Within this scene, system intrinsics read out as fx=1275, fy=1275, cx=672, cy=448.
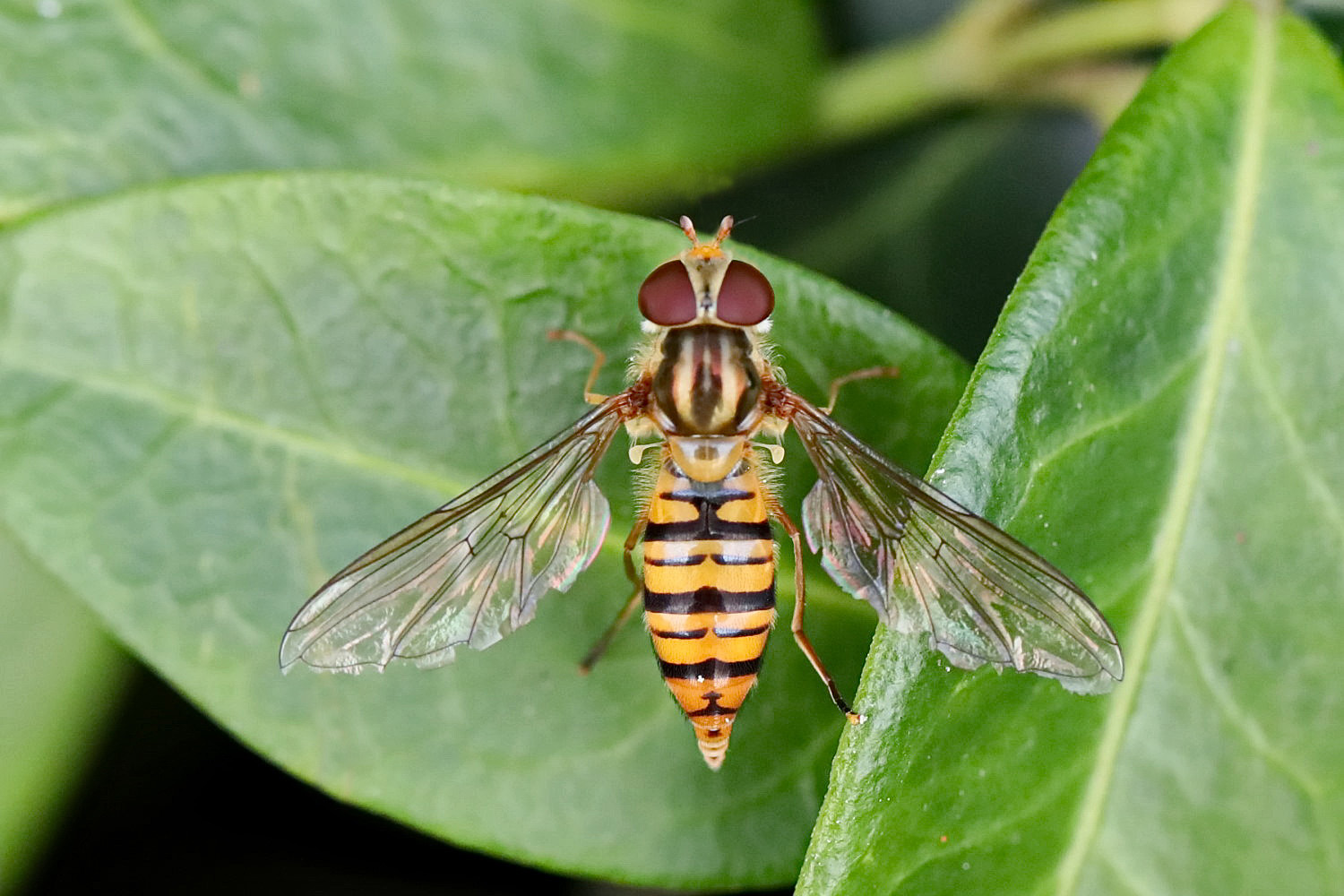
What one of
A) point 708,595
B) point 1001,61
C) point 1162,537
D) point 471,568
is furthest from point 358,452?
point 1001,61

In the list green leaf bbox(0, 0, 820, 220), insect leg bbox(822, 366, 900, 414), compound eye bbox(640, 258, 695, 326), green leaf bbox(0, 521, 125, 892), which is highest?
green leaf bbox(0, 0, 820, 220)

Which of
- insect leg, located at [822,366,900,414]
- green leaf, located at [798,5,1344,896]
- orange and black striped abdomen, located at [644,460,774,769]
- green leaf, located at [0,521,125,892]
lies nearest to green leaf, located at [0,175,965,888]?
insect leg, located at [822,366,900,414]

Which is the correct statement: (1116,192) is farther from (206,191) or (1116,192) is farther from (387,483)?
(206,191)

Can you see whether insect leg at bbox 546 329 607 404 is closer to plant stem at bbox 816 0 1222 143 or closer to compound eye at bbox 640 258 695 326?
compound eye at bbox 640 258 695 326

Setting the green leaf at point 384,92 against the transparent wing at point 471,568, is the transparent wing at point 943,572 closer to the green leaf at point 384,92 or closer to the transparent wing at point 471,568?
the transparent wing at point 471,568

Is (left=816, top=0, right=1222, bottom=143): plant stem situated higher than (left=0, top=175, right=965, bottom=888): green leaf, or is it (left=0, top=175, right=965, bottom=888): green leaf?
(left=816, top=0, right=1222, bottom=143): plant stem

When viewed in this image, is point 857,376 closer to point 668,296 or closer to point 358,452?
point 668,296

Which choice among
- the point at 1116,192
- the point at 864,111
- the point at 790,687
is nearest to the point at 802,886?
the point at 790,687

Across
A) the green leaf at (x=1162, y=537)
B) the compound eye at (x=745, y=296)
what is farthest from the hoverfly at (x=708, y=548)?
the green leaf at (x=1162, y=537)
